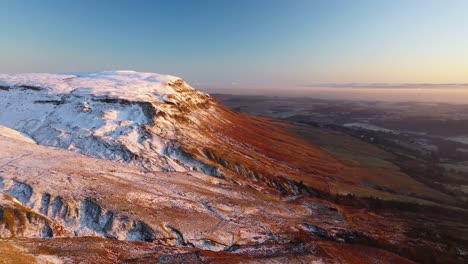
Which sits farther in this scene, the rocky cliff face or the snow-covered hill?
the snow-covered hill

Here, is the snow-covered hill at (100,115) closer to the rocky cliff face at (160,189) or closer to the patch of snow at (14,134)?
the rocky cliff face at (160,189)

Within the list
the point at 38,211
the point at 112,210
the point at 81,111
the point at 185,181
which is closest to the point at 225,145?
the point at 185,181

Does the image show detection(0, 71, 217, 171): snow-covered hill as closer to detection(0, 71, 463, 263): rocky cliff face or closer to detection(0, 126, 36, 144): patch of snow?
detection(0, 71, 463, 263): rocky cliff face

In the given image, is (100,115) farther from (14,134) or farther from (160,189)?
(160,189)

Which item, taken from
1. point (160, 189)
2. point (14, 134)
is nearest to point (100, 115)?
point (14, 134)

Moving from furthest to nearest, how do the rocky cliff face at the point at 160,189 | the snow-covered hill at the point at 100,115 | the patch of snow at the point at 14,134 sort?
the snow-covered hill at the point at 100,115 → the patch of snow at the point at 14,134 → the rocky cliff face at the point at 160,189

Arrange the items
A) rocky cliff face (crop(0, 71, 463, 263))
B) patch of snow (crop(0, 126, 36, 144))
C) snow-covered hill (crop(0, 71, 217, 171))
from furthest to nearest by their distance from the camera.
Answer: snow-covered hill (crop(0, 71, 217, 171)) → patch of snow (crop(0, 126, 36, 144)) → rocky cliff face (crop(0, 71, 463, 263))

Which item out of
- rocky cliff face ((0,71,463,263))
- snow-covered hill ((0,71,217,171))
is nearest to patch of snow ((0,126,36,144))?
rocky cliff face ((0,71,463,263))

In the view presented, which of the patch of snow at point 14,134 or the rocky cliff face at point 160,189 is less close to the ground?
the patch of snow at point 14,134

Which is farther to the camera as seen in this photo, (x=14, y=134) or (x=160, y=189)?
(x=14, y=134)

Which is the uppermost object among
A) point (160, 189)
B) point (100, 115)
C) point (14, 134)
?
point (100, 115)

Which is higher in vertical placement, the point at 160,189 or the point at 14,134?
Answer: the point at 14,134

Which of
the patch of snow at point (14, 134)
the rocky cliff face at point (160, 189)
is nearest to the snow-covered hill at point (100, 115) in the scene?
the rocky cliff face at point (160, 189)
